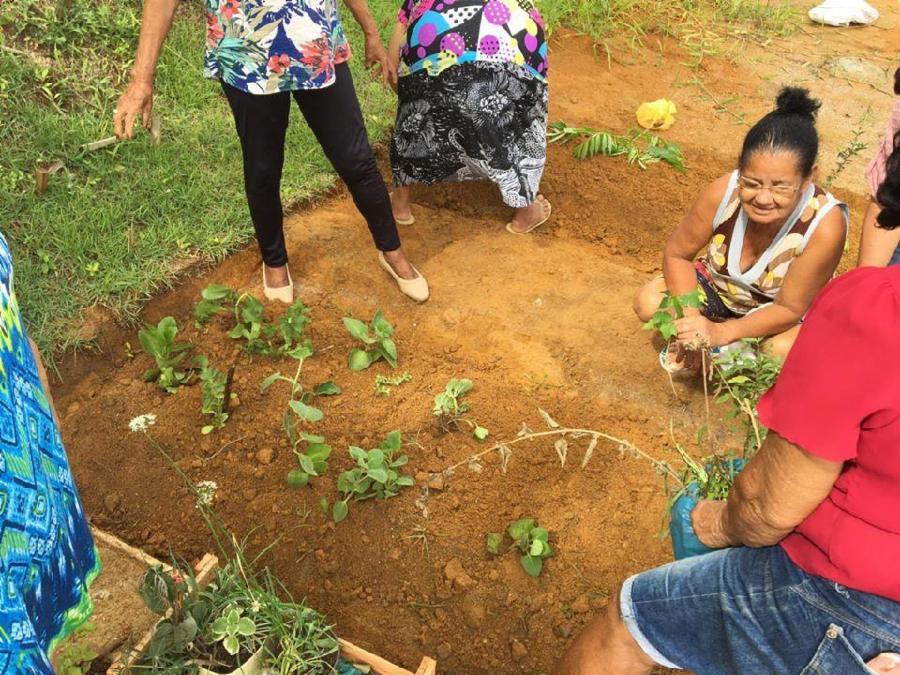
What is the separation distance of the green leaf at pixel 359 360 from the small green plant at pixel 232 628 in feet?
4.51

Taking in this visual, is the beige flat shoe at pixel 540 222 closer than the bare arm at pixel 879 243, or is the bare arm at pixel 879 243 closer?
the bare arm at pixel 879 243

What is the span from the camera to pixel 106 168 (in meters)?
3.71

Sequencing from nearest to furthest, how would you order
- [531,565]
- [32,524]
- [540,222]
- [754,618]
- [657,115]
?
1. [32,524]
2. [754,618]
3. [531,565]
4. [540,222]
5. [657,115]

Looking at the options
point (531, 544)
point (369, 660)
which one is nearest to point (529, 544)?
point (531, 544)

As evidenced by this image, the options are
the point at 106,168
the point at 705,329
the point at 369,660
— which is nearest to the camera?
the point at 369,660

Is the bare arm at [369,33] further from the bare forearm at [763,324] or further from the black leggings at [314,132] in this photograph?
the bare forearm at [763,324]

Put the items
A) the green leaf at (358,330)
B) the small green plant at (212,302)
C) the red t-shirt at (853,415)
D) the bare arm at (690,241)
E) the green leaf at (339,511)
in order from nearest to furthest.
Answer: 1. the red t-shirt at (853,415)
2. the green leaf at (339,511)
3. the bare arm at (690,241)
4. the green leaf at (358,330)
5. the small green plant at (212,302)

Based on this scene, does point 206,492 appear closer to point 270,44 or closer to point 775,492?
point 270,44

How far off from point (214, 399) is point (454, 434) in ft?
2.80

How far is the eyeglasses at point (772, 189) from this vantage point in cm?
243

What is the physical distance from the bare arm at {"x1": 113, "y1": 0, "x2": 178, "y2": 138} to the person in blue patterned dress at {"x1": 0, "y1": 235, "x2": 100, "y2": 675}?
1.42 meters

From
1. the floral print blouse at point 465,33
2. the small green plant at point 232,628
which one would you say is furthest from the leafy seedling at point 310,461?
the floral print blouse at point 465,33

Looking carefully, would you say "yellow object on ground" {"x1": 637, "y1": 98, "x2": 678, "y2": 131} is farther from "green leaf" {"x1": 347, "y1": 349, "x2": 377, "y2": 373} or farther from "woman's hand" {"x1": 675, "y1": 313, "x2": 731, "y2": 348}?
"green leaf" {"x1": 347, "y1": 349, "x2": 377, "y2": 373}

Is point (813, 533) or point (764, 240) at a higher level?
point (813, 533)
